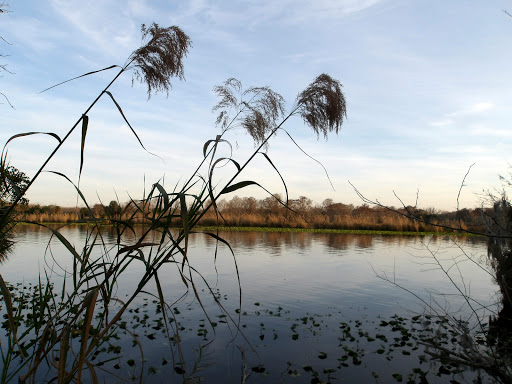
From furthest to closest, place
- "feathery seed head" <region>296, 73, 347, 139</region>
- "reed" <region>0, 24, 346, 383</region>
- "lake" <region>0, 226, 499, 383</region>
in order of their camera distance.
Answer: "lake" <region>0, 226, 499, 383</region> < "feathery seed head" <region>296, 73, 347, 139</region> < "reed" <region>0, 24, 346, 383</region>

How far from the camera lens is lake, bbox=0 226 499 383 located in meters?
4.20

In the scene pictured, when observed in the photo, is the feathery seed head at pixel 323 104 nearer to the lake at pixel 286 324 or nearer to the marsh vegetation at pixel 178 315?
the marsh vegetation at pixel 178 315

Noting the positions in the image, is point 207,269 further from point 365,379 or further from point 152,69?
point 152,69

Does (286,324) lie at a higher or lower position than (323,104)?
lower

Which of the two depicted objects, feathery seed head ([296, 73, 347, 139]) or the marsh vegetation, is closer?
the marsh vegetation

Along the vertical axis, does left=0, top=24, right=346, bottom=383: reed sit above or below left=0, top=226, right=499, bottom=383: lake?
above

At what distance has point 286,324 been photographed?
5910 millimetres

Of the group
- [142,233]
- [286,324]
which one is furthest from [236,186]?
[286,324]

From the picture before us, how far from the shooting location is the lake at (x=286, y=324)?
420cm

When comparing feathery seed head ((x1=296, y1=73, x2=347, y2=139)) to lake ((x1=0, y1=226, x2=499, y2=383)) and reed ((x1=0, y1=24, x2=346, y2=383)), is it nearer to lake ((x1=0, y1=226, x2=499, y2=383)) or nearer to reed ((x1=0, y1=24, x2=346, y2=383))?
reed ((x1=0, y1=24, x2=346, y2=383))

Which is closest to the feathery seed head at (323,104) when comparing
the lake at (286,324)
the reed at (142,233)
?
→ the reed at (142,233)

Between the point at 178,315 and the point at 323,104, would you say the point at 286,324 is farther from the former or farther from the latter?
the point at 323,104

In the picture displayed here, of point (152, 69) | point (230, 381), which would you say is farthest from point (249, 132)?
point (230, 381)

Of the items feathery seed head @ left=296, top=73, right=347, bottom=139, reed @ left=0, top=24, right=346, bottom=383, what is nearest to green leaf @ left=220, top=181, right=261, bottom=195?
reed @ left=0, top=24, right=346, bottom=383
